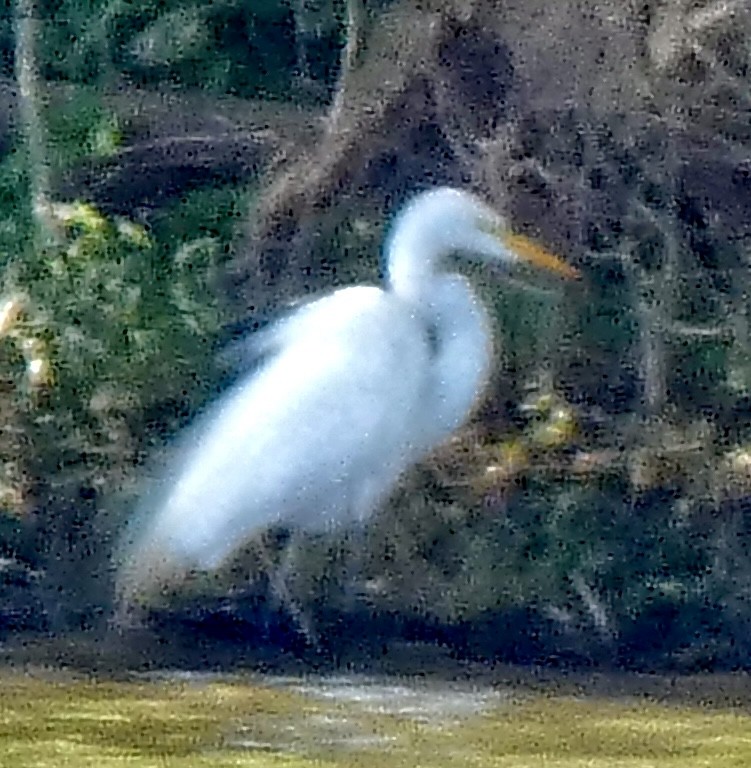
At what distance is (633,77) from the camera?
5.38ft

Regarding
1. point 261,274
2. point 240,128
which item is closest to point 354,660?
point 261,274

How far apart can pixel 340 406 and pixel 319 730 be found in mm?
239

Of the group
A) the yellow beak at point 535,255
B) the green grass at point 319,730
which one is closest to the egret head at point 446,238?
the yellow beak at point 535,255

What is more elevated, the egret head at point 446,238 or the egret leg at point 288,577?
the egret head at point 446,238

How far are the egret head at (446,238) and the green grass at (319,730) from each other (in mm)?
321

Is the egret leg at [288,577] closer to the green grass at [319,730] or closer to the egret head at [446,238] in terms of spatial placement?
the green grass at [319,730]

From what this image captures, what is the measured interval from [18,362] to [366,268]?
27cm

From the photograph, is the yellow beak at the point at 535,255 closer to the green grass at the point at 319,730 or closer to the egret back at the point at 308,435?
the egret back at the point at 308,435

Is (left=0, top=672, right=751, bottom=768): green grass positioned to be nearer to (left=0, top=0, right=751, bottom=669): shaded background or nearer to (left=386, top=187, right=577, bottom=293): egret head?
(left=0, top=0, right=751, bottom=669): shaded background

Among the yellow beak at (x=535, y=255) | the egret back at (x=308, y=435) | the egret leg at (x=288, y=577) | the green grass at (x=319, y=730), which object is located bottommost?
the green grass at (x=319, y=730)

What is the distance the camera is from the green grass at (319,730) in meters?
1.55

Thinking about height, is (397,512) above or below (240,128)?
below

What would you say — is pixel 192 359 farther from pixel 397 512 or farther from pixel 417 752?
pixel 417 752

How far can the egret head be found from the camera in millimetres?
1621
